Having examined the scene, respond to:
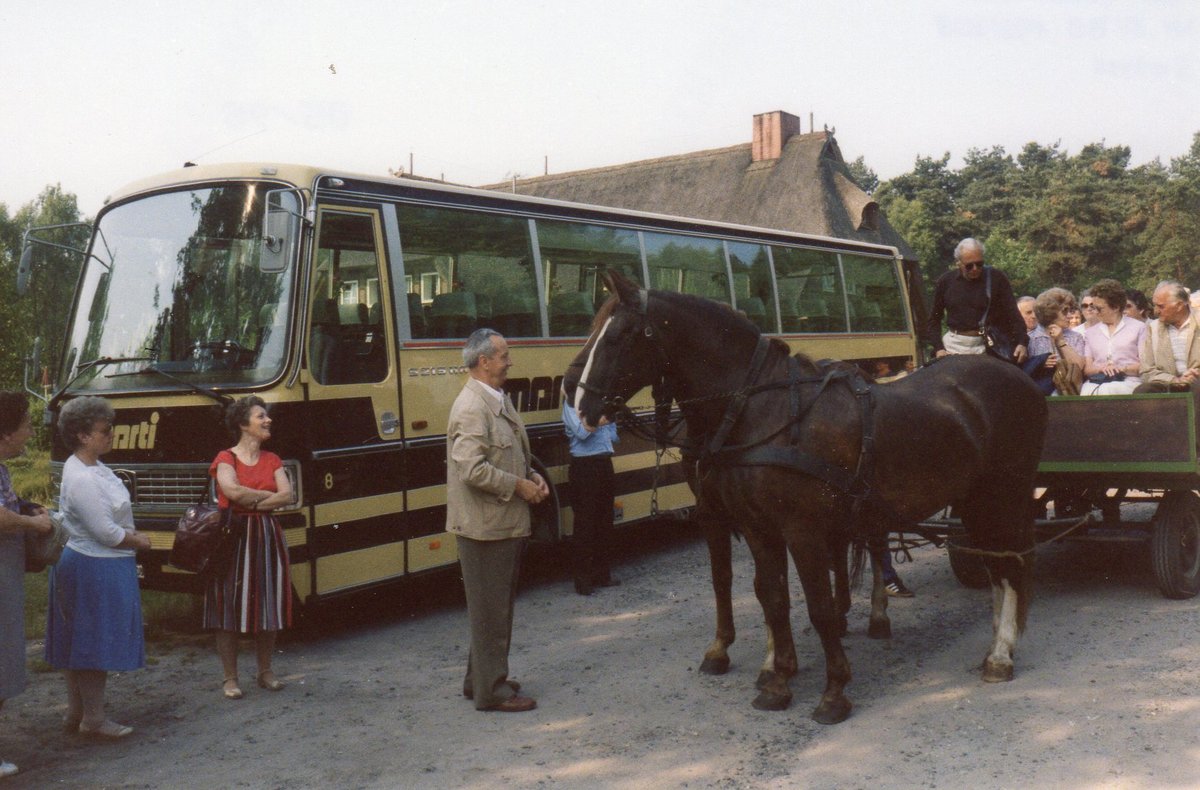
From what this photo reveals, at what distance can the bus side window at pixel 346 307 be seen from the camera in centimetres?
670

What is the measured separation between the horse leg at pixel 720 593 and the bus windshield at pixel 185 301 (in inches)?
116

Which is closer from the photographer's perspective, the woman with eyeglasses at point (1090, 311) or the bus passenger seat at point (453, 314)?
the bus passenger seat at point (453, 314)

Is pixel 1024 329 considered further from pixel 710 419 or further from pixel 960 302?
pixel 710 419

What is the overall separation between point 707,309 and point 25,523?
11.0ft

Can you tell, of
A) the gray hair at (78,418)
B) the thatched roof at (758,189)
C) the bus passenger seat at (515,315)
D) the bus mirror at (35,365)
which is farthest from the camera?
the thatched roof at (758,189)

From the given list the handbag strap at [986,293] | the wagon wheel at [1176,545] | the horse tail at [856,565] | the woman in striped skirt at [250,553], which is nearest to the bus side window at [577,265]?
the handbag strap at [986,293]

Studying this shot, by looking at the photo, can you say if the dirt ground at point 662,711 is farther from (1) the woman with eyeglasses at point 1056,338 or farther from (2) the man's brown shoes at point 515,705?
(1) the woman with eyeglasses at point 1056,338

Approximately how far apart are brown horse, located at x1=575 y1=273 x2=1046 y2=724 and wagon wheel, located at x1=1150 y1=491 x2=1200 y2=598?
6.79ft

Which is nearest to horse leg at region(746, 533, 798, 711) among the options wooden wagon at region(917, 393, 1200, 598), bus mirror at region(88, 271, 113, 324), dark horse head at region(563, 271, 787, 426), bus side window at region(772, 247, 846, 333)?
dark horse head at region(563, 271, 787, 426)

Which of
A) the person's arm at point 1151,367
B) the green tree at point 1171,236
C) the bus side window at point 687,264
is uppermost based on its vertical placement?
the green tree at point 1171,236

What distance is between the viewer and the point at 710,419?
520 cm

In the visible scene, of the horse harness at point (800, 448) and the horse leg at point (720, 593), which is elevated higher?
the horse harness at point (800, 448)

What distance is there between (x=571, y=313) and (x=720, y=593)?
373 cm

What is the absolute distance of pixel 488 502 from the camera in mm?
5180
